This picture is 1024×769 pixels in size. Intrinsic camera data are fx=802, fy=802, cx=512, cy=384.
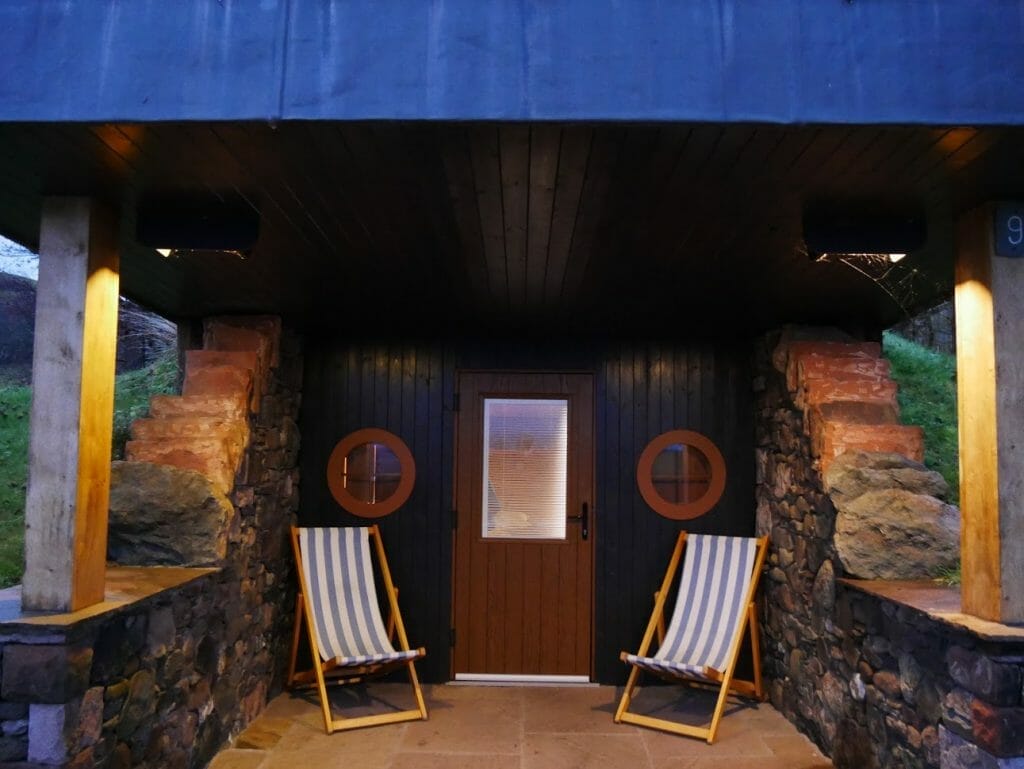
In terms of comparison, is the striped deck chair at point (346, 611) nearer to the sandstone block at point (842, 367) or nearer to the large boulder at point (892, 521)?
the large boulder at point (892, 521)

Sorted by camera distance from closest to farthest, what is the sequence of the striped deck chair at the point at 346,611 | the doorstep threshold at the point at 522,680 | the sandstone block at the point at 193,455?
the sandstone block at the point at 193,455 < the striped deck chair at the point at 346,611 < the doorstep threshold at the point at 522,680

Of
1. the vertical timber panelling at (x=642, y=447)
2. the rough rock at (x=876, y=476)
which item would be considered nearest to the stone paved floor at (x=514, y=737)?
the vertical timber panelling at (x=642, y=447)

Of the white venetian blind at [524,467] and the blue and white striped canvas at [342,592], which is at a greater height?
the white venetian blind at [524,467]

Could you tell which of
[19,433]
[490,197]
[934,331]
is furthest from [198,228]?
[934,331]

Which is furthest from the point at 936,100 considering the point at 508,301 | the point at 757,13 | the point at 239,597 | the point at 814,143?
the point at 239,597

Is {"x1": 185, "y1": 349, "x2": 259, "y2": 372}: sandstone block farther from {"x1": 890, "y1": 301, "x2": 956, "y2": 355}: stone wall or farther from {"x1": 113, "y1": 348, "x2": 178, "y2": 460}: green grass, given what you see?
{"x1": 890, "y1": 301, "x2": 956, "y2": 355}: stone wall

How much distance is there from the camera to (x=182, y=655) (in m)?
3.36

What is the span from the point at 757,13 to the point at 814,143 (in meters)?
0.38

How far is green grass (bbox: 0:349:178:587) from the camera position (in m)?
5.07

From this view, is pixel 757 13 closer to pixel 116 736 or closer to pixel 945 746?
pixel 945 746

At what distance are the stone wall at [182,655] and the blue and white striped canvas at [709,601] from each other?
208 centimetres

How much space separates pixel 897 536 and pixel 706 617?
54.4 inches

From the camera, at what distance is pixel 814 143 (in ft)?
7.32

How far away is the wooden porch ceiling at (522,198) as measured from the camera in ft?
7.30
